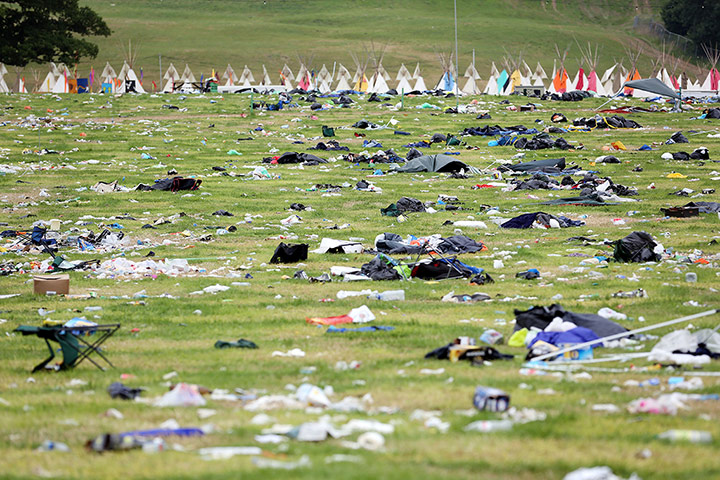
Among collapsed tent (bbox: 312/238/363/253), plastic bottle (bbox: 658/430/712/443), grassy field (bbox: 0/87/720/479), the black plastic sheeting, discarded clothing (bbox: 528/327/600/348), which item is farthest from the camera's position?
collapsed tent (bbox: 312/238/363/253)

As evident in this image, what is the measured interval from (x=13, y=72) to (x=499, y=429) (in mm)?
103314

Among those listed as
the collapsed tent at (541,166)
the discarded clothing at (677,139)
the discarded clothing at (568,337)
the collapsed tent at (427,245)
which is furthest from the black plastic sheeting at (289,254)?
the discarded clothing at (677,139)

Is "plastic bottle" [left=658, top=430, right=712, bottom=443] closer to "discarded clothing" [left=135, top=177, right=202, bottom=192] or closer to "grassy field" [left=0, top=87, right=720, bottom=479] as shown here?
"grassy field" [left=0, top=87, right=720, bottom=479]

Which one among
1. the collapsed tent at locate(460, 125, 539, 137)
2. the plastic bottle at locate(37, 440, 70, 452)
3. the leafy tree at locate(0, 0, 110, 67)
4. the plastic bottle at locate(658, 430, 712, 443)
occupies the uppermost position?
the leafy tree at locate(0, 0, 110, 67)

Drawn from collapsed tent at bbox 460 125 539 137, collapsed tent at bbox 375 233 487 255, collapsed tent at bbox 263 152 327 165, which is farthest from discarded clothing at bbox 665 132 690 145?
collapsed tent at bbox 375 233 487 255

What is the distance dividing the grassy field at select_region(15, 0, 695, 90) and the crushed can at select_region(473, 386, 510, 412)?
8566 centimetres

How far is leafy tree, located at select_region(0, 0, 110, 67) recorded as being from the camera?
178ft

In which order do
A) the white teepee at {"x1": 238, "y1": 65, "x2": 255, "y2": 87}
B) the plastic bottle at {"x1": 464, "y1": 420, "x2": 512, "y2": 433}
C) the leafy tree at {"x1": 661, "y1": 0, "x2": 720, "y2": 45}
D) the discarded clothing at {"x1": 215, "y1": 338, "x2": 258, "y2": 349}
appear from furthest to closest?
the leafy tree at {"x1": 661, "y1": 0, "x2": 720, "y2": 45} → the white teepee at {"x1": 238, "y1": 65, "x2": 255, "y2": 87} → the discarded clothing at {"x1": 215, "y1": 338, "x2": 258, "y2": 349} → the plastic bottle at {"x1": 464, "y1": 420, "x2": 512, "y2": 433}

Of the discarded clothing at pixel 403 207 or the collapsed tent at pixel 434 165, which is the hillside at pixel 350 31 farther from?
the discarded clothing at pixel 403 207

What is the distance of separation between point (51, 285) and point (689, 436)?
32.1 ft

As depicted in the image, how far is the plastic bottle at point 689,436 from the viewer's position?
593 centimetres

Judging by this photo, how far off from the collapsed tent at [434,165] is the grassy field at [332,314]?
0.89 m

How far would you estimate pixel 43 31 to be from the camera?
56.0 metres

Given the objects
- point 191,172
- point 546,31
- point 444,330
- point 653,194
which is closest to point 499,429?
point 444,330
